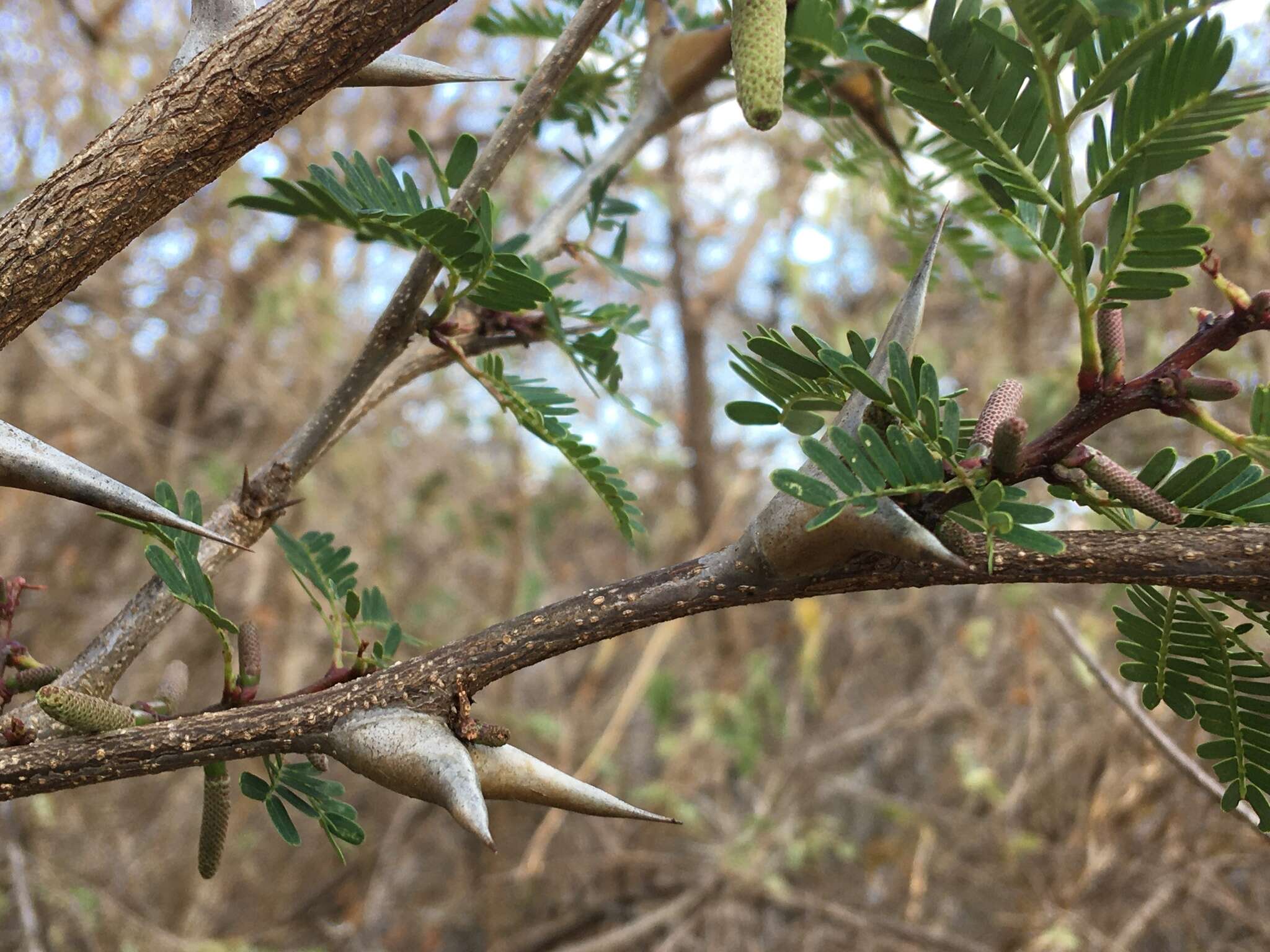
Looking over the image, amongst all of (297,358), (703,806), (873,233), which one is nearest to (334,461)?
(297,358)

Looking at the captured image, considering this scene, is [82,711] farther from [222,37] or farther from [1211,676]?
[1211,676]

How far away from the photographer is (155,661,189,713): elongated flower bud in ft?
2.67

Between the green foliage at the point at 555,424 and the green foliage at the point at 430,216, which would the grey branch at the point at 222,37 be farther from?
the green foliage at the point at 555,424

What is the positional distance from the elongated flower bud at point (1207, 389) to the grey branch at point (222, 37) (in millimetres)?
489

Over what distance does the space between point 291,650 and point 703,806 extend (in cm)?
151

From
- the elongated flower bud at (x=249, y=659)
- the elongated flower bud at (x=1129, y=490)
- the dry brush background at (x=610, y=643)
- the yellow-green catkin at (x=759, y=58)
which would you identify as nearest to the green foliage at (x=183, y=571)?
the elongated flower bud at (x=249, y=659)

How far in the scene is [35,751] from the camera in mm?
680

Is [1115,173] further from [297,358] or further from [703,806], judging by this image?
[297,358]

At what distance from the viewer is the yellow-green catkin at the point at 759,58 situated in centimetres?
60

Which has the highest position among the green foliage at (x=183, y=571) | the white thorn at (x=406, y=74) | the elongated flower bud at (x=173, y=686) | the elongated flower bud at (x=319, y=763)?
the white thorn at (x=406, y=74)

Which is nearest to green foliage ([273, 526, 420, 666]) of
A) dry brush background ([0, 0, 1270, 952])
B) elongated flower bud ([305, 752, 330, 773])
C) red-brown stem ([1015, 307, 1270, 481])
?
elongated flower bud ([305, 752, 330, 773])

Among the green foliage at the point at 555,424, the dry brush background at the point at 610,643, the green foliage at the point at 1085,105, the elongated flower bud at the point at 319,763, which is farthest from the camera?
the dry brush background at the point at 610,643

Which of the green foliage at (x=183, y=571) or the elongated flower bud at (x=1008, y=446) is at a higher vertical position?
the green foliage at (x=183, y=571)

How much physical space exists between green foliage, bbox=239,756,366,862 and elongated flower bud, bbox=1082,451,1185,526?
613 mm
